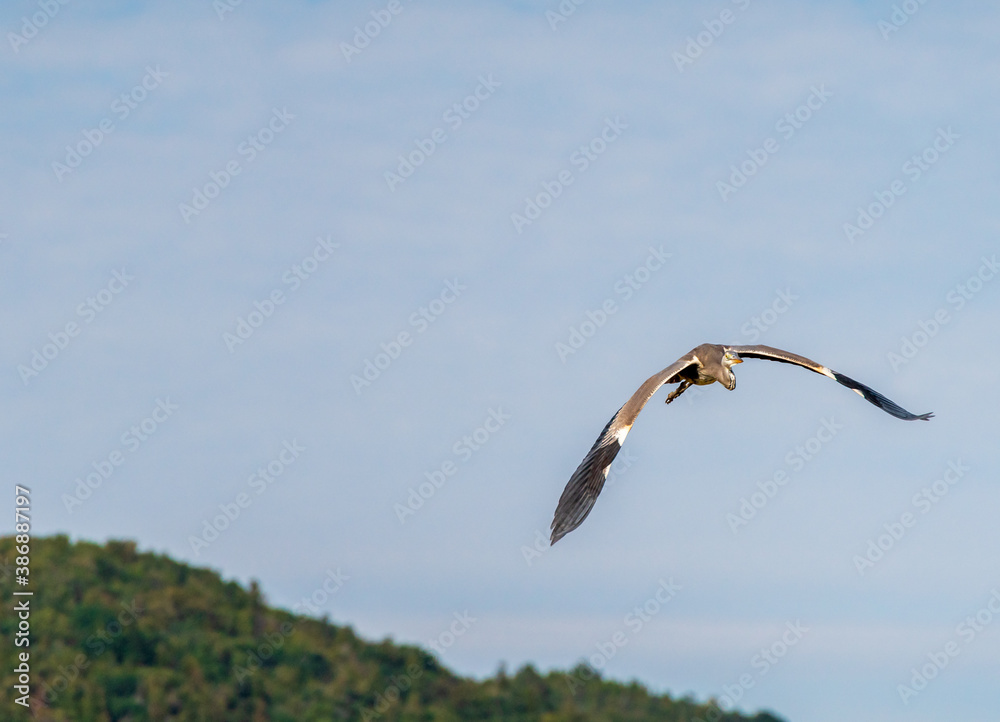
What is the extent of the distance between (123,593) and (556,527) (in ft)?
398

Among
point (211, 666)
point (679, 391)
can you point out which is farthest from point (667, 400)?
point (211, 666)

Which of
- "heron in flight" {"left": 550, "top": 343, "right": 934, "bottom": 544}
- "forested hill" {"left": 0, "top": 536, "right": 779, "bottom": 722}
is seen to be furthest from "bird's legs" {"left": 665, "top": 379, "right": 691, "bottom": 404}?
"forested hill" {"left": 0, "top": 536, "right": 779, "bottom": 722}

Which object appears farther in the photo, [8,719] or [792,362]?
[8,719]

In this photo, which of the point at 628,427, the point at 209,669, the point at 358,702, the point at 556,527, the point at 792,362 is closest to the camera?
the point at 556,527

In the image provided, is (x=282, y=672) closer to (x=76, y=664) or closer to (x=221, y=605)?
(x=221, y=605)

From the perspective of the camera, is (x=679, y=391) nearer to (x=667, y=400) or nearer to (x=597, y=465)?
(x=667, y=400)

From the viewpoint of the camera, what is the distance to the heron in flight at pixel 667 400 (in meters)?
17.0

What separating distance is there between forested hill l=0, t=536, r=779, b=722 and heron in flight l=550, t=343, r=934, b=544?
324ft

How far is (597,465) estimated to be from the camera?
1778 centimetres

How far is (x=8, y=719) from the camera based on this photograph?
112 m

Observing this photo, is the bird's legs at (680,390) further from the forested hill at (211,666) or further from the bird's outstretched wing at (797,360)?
the forested hill at (211,666)

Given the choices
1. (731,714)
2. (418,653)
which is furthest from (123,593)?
(731,714)

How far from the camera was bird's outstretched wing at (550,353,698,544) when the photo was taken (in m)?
16.6

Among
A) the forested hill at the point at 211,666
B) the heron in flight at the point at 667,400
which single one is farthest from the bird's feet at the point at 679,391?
the forested hill at the point at 211,666
